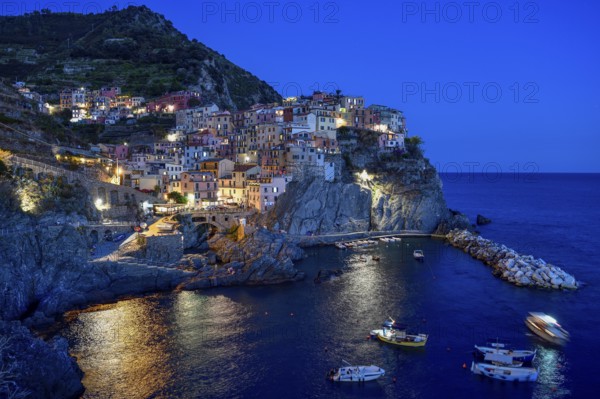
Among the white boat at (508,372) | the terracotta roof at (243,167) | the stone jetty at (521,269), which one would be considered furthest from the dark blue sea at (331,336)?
the terracotta roof at (243,167)

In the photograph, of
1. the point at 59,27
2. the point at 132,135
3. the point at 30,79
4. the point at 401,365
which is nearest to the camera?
the point at 401,365

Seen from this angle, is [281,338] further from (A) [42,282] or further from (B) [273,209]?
(B) [273,209]

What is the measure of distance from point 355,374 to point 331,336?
6.68 metres

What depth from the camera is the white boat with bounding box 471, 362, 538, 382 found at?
29422mm

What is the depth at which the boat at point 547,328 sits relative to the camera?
34375 mm

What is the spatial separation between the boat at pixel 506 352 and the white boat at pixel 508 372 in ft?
3.15

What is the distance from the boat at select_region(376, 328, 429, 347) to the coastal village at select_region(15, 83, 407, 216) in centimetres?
3869

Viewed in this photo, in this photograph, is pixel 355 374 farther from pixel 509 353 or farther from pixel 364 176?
pixel 364 176

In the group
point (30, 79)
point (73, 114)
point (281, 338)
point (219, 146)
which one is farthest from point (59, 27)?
point (281, 338)

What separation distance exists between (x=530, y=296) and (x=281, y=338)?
25.7 meters

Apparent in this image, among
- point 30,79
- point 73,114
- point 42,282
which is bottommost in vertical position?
point 42,282

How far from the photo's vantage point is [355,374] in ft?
95.0

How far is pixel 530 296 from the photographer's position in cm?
4497

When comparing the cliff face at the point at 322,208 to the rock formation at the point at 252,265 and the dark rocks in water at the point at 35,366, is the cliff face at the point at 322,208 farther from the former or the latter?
the dark rocks in water at the point at 35,366
